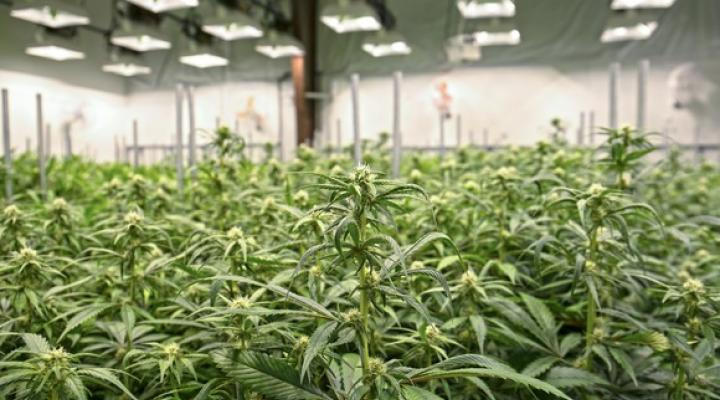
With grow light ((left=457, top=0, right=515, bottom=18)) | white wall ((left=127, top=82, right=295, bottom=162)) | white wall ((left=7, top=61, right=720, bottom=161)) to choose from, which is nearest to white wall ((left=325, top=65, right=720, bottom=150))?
white wall ((left=7, top=61, right=720, bottom=161))

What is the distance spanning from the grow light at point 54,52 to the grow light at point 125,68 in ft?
2.33

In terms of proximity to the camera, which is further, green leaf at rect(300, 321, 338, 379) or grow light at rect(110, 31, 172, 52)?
grow light at rect(110, 31, 172, 52)

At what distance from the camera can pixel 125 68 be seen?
668 centimetres

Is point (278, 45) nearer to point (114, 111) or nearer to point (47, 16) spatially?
point (114, 111)

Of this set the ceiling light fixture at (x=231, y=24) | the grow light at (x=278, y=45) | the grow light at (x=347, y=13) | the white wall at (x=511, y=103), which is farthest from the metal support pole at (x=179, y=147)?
the white wall at (x=511, y=103)

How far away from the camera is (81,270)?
3.78 ft

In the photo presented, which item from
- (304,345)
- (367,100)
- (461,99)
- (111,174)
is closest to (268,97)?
(367,100)

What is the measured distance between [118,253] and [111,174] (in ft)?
6.86

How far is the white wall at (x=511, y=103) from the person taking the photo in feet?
24.4

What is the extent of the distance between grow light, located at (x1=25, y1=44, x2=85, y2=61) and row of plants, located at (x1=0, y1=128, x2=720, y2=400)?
3.99 meters

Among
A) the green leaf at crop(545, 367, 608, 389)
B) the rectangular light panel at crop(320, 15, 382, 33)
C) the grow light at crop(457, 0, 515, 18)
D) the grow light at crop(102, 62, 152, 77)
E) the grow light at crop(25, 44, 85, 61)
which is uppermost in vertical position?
the rectangular light panel at crop(320, 15, 382, 33)

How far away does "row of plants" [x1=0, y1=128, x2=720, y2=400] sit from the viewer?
2.18 ft

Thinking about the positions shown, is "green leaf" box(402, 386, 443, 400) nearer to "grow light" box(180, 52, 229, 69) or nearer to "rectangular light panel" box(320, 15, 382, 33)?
"rectangular light panel" box(320, 15, 382, 33)

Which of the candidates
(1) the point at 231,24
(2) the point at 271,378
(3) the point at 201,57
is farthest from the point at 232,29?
(2) the point at 271,378
